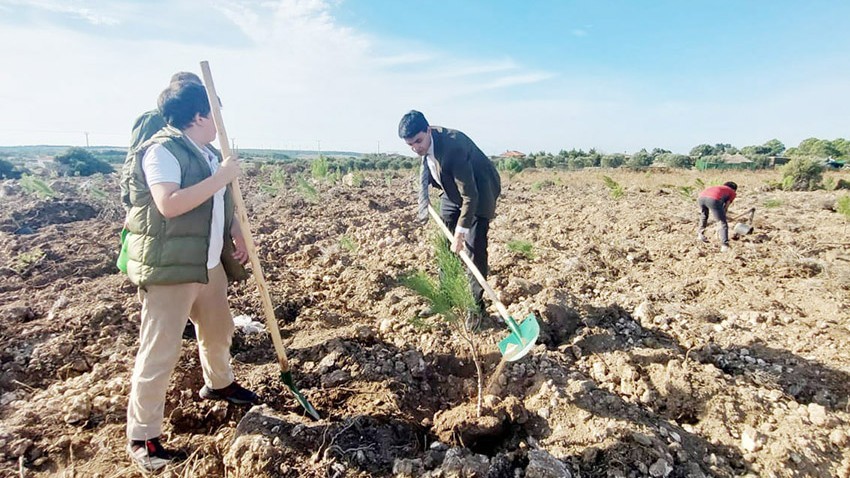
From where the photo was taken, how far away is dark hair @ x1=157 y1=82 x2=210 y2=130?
1774 millimetres

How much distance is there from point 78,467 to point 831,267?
6174 mm

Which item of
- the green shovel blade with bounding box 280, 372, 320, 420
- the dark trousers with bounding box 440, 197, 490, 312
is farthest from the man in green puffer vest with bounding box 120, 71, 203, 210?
the dark trousers with bounding box 440, 197, 490, 312

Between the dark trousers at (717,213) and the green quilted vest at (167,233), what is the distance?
602 centimetres

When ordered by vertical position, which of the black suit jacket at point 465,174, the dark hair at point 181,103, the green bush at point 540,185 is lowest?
the green bush at point 540,185

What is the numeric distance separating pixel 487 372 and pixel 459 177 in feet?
4.23

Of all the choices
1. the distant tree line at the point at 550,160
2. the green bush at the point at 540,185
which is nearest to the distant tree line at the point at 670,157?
the distant tree line at the point at 550,160

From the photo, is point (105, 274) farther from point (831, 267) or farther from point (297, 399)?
point (831, 267)

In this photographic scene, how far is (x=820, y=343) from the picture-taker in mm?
2893

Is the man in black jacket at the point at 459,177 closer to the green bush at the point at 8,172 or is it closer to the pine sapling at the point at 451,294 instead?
the pine sapling at the point at 451,294

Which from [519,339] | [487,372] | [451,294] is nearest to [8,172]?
[451,294]

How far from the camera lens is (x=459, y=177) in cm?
287

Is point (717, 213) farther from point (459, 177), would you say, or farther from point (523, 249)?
point (459, 177)

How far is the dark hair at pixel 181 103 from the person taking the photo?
5.82 ft

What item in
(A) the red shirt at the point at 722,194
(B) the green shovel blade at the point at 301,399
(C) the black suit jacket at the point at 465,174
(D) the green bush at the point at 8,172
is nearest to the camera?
(B) the green shovel blade at the point at 301,399
